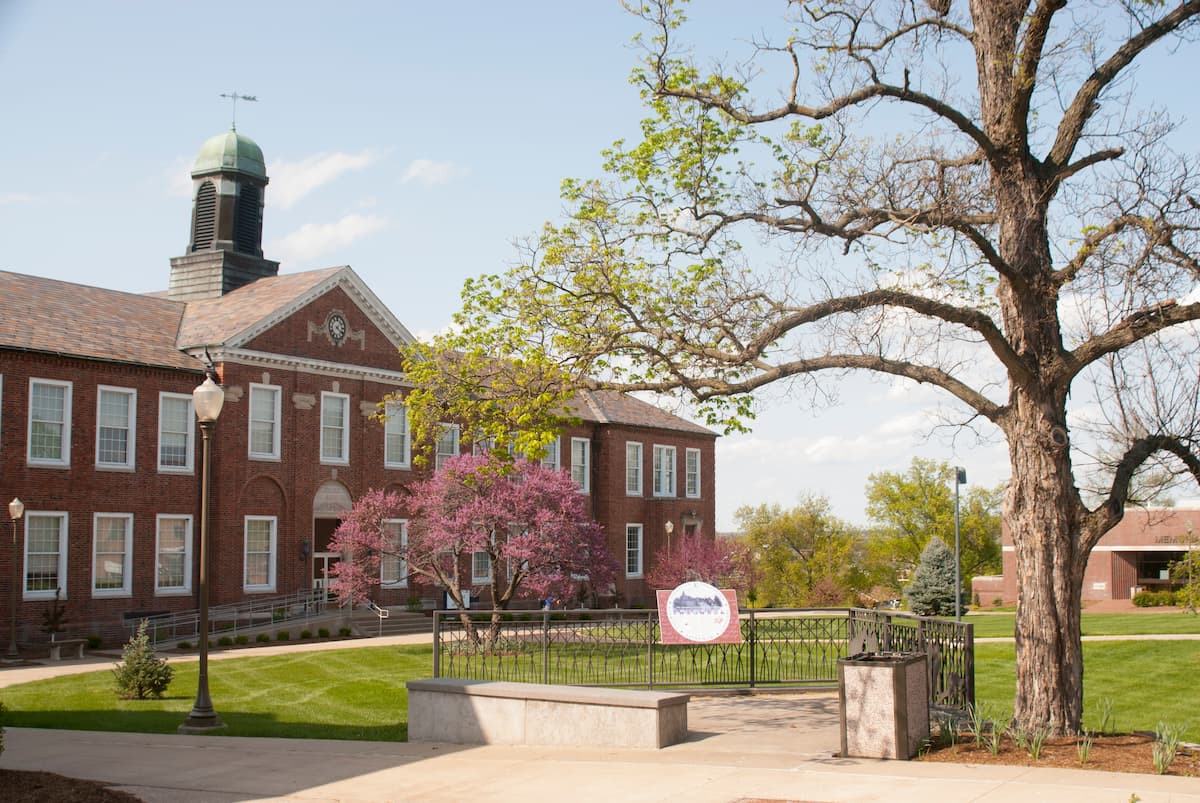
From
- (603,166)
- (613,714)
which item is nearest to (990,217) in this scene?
(603,166)

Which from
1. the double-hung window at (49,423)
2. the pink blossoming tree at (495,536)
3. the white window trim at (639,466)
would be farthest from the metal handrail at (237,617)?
the white window trim at (639,466)

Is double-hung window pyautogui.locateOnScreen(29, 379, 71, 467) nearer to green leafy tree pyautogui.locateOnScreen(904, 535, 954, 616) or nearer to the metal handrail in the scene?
the metal handrail

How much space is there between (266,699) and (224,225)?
26088mm

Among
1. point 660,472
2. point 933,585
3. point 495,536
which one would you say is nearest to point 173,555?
point 495,536

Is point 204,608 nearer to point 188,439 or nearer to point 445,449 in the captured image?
point 188,439

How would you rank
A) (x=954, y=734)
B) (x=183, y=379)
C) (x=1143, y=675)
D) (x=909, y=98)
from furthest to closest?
1. (x=183, y=379)
2. (x=1143, y=675)
3. (x=909, y=98)
4. (x=954, y=734)

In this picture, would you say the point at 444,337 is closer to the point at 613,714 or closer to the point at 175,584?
the point at 613,714

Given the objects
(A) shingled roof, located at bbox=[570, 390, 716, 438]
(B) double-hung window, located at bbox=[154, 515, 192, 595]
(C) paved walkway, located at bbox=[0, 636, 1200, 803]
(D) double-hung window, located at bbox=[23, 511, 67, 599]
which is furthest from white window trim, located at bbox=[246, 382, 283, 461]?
(C) paved walkway, located at bbox=[0, 636, 1200, 803]

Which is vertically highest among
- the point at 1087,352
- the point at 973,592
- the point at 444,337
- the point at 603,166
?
the point at 603,166

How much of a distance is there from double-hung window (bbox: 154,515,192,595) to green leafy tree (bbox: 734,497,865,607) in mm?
39339

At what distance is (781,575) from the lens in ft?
233

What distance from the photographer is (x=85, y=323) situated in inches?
1339

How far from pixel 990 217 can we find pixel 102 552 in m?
27.3

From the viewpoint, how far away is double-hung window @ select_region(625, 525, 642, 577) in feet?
173
